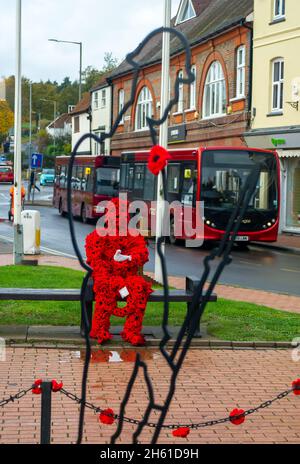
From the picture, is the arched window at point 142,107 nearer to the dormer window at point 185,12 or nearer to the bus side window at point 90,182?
the dormer window at point 185,12

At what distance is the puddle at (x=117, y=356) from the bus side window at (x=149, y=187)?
15604mm

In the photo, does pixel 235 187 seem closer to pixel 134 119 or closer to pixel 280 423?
pixel 280 423

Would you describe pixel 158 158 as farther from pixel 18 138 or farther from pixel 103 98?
pixel 103 98

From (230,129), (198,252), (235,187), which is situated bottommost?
(198,252)

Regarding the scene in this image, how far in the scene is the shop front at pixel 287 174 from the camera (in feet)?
101

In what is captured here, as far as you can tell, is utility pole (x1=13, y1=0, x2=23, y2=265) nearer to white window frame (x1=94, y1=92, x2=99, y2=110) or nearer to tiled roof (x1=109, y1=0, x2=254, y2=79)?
tiled roof (x1=109, y1=0, x2=254, y2=79)

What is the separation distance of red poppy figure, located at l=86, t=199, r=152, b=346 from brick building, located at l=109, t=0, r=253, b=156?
2134 cm

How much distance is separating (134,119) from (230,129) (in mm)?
12208

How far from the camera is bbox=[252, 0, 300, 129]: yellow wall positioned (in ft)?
99.1

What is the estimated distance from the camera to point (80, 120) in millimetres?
63250

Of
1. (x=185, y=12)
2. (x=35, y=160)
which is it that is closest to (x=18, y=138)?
(x=35, y=160)

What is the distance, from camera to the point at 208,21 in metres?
39.9
